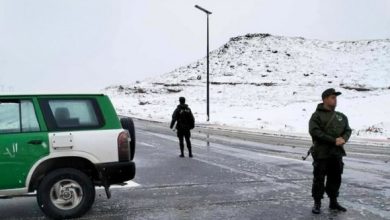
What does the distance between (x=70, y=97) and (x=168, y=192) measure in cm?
271

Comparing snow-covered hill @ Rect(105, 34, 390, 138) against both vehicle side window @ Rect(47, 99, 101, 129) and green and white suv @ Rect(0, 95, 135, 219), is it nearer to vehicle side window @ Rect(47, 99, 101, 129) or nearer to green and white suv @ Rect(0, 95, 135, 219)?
green and white suv @ Rect(0, 95, 135, 219)

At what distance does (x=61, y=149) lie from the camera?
667 centimetres

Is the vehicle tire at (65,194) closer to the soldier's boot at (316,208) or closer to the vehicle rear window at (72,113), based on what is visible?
the vehicle rear window at (72,113)

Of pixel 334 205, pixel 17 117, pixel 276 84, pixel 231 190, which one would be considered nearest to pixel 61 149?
pixel 17 117

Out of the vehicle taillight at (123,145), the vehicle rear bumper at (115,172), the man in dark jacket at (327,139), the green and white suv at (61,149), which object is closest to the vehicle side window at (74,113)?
the green and white suv at (61,149)

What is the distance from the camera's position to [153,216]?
6.87 metres

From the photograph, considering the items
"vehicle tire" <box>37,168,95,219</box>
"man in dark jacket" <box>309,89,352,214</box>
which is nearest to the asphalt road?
"vehicle tire" <box>37,168,95,219</box>

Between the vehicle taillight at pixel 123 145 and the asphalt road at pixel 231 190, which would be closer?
the vehicle taillight at pixel 123 145

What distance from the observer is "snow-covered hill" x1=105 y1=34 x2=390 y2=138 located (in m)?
36.7

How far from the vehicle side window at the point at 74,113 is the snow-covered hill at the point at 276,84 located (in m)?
18.8

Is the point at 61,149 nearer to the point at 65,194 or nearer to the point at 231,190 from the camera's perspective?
the point at 65,194

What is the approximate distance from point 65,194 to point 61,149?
62 centimetres

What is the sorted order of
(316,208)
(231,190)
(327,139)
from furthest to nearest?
(231,190) < (316,208) < (327,139)

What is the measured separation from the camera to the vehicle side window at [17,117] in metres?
6.58
